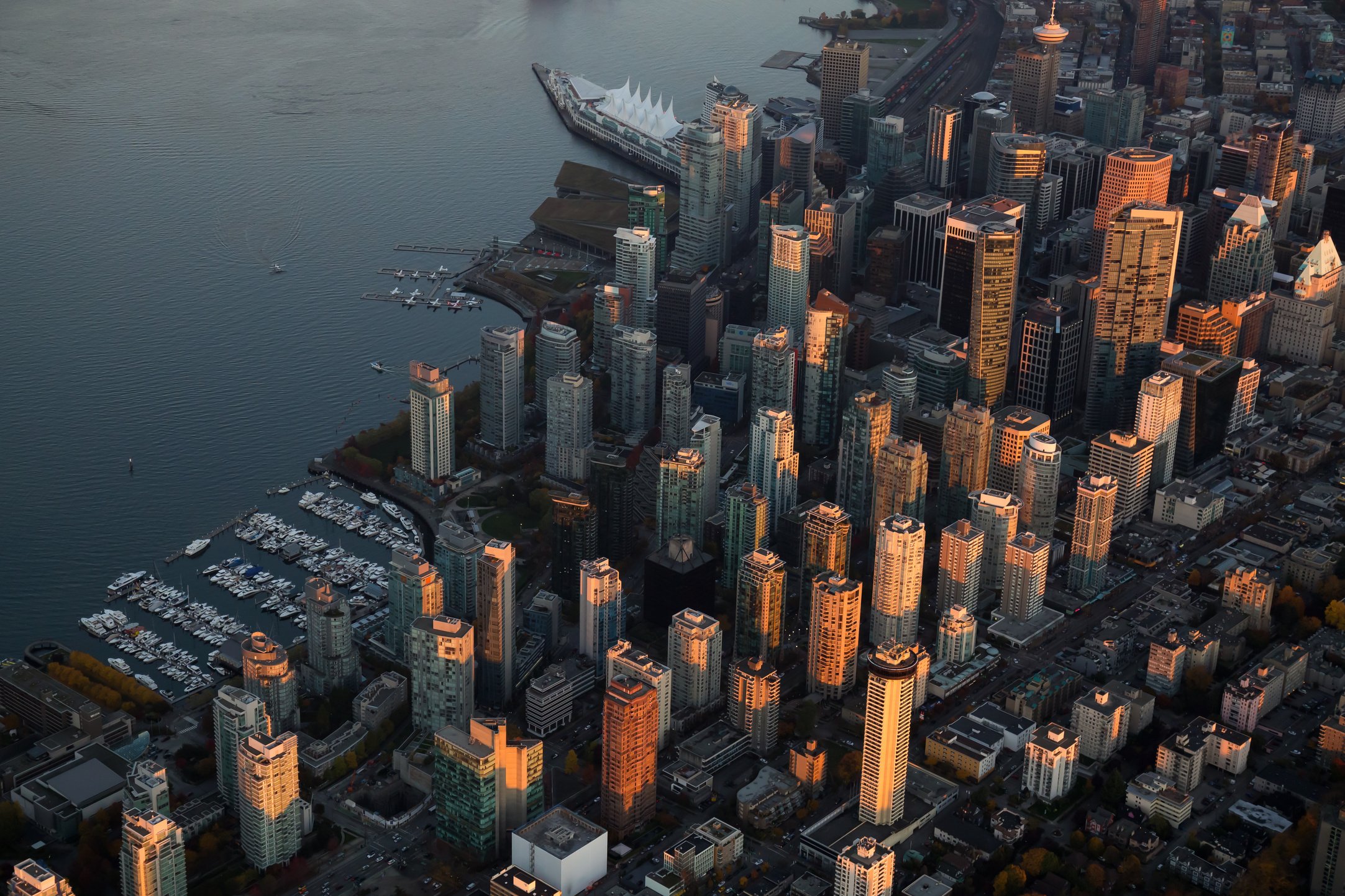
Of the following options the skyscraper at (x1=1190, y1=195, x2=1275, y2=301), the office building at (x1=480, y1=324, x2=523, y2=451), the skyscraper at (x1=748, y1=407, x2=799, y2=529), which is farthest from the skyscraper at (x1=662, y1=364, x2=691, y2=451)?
the skyscraper at (x1=1190, y1=195, x2=1275, y2=301)

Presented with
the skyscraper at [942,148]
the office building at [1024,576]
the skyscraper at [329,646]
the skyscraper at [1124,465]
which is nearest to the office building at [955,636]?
the office building at [1024,576]

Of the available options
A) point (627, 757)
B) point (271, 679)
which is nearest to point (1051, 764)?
point (627, 757)

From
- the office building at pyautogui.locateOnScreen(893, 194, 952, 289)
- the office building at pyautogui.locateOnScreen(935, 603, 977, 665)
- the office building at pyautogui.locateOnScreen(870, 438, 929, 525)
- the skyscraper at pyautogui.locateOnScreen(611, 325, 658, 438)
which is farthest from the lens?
the office building at pyautogui.locateOnScreen(893, 194, 952, 289)

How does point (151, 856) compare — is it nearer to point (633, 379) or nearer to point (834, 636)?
point (834, 636)

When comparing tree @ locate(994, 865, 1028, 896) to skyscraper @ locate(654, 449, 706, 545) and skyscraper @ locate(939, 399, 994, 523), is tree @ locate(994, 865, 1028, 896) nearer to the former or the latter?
skyscraper @ locate(654, 449, 706, 545)

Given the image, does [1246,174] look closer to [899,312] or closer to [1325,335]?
[1325,335]

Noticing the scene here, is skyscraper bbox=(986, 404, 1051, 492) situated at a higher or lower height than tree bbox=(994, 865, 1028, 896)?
higher

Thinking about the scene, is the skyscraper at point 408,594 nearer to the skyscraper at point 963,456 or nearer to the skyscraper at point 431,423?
the skyscraper at point 431,423
